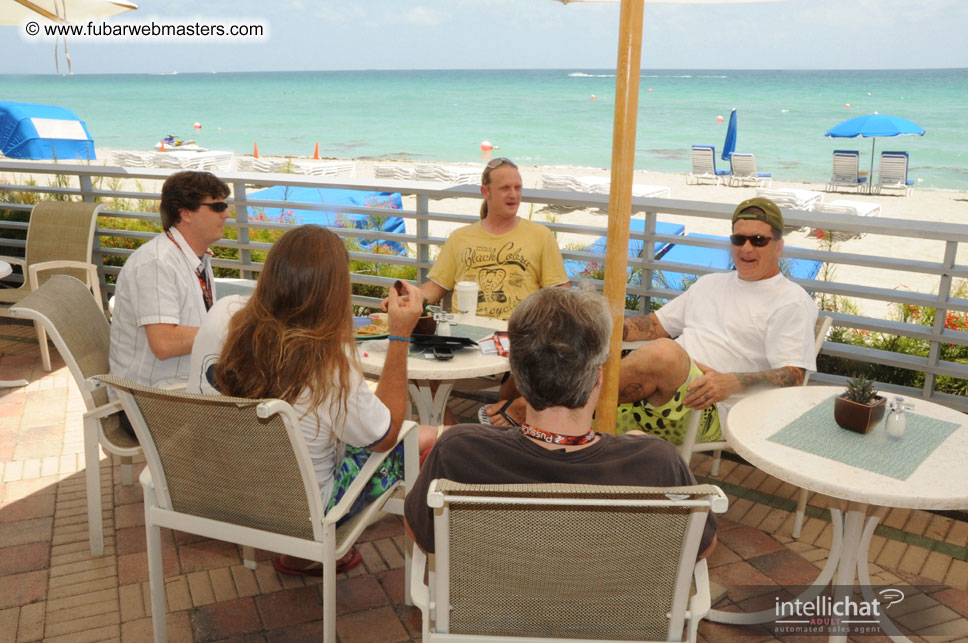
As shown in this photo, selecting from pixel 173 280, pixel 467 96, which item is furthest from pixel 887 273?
pixel 467 96

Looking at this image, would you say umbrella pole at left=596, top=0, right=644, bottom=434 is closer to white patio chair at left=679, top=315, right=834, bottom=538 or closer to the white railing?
white patio chair at left=679, top=315, right=834, bottom=538

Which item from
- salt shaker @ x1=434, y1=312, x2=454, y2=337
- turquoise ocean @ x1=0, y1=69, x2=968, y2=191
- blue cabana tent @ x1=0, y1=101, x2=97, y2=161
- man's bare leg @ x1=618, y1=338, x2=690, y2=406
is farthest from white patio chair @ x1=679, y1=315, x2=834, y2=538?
turquoise ocean @ x1=0, y1=69, x2=968, y2=191

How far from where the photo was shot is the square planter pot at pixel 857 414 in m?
2.19

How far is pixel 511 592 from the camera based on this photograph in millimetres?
1486

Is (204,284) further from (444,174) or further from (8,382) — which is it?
(444,174)

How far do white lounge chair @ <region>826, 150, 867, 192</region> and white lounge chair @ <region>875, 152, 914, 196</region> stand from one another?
1.73 feet

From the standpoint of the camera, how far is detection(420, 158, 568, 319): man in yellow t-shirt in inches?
144

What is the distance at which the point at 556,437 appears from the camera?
5.19ft

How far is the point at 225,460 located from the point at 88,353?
3.90 feet

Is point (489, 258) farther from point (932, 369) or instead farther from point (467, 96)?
point (467, 96)

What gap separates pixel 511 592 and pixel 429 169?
65.3ft

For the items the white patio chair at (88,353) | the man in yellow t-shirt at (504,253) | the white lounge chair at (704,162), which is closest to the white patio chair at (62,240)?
the white patio chair at (88,353)

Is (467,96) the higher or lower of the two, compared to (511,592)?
higher

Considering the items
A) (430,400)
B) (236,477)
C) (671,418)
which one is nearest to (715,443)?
(671,418)
